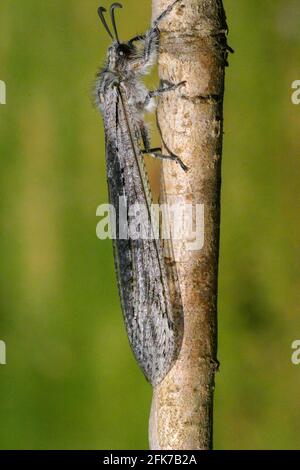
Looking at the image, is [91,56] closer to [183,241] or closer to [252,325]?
[252,325]

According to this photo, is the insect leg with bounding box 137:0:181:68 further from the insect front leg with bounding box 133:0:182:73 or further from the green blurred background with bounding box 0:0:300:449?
the green blurred background with bounding box 0:0:300:449

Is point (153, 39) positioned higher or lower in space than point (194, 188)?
higher

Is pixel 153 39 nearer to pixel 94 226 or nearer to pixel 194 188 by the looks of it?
pixel 194 188

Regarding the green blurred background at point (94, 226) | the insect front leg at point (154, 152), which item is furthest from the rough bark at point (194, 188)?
the green blurred background at point (94, 226)

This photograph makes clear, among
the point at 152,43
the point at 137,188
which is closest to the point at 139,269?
the point at 137,188

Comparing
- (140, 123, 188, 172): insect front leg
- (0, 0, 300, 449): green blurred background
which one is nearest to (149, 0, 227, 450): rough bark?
(140, 123, 188, 172): insect front leg

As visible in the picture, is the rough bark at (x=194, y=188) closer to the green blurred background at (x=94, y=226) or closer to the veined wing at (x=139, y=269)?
the veined wing at (x=139, y=269)
